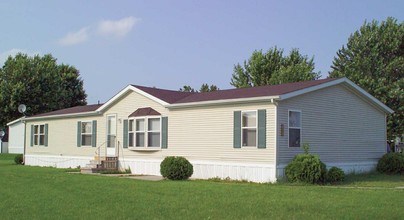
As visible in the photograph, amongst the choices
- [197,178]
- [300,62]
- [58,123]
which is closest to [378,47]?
[300,62]

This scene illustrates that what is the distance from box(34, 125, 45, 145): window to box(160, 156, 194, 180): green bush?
13154 mm

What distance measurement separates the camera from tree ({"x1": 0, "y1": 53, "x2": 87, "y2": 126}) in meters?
40.5

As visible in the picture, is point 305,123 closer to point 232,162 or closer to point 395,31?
point 232,162

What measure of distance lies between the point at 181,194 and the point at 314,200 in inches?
129

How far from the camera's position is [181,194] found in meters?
12.3

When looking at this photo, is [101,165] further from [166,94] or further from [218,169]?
[218,169]

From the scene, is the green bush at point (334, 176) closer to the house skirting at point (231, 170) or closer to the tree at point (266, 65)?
the house skirting at point (231, 170)

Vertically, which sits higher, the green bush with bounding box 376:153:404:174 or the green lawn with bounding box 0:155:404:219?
the green bush with bounding box 376:153:404:174

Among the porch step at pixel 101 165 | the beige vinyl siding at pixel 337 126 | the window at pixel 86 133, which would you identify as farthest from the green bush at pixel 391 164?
the window at pixel 86 133

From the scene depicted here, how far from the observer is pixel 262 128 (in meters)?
16.5

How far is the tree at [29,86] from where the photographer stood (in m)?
40.5

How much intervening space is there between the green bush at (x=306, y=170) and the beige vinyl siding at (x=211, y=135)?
776mm

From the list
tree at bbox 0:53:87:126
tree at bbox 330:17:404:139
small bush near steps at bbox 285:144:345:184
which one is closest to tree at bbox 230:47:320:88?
tree at bbox 330:17:404:139

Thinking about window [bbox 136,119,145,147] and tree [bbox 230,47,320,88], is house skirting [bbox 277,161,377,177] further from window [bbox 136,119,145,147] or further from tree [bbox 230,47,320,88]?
tree [bbox 230,47,320,88]
